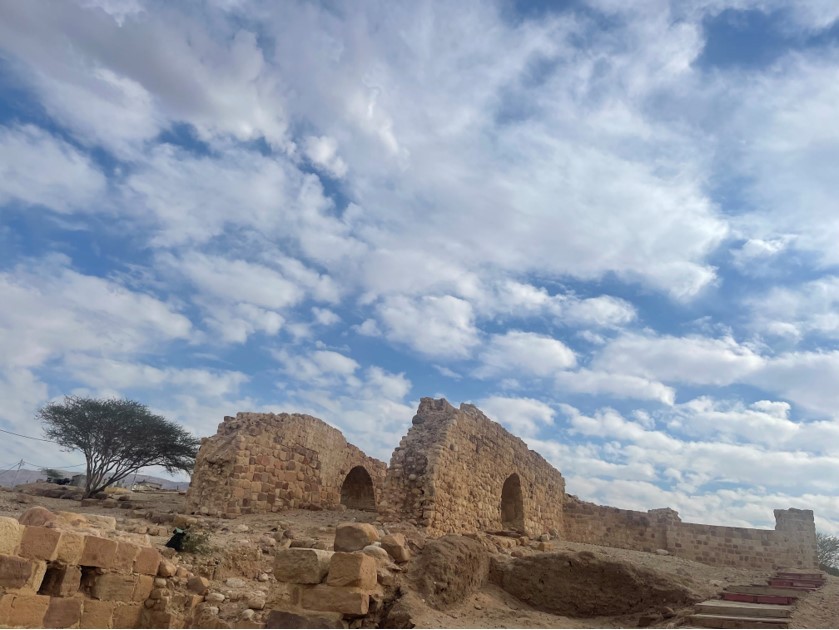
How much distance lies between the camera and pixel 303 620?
5.57 m

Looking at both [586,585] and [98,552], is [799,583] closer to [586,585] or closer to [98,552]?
[586,585]

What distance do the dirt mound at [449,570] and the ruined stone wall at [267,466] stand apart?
6.76 metres

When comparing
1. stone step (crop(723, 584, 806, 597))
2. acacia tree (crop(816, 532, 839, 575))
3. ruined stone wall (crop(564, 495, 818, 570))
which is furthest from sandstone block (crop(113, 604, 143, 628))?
acacia tree (crop(816, 532, 839, 575))

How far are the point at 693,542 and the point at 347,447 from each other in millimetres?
11481

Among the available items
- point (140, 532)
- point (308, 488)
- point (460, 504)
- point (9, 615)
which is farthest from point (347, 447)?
point (9, 615)

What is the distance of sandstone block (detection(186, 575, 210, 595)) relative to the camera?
7.60 metres

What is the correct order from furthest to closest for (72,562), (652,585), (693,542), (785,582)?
(693,542)
(785,582)
(652,585)
(72,562)

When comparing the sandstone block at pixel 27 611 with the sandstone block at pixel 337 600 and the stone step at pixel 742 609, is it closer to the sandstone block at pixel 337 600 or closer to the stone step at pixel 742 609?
the sandstone block at pixel 337 600

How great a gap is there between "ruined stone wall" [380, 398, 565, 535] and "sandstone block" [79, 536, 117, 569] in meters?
5.36

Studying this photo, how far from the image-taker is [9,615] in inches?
225

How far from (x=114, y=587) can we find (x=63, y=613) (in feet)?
2.03

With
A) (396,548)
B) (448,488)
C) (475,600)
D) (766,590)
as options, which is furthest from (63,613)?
(766,590)

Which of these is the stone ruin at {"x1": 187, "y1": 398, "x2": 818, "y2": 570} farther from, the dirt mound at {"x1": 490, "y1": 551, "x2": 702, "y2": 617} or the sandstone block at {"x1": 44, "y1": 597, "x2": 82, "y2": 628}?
the sandstone block at {"x1": 44, "y1": 597, "x2": 82, "y2": 628}

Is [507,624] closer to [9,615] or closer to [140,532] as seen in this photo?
[9,615]
